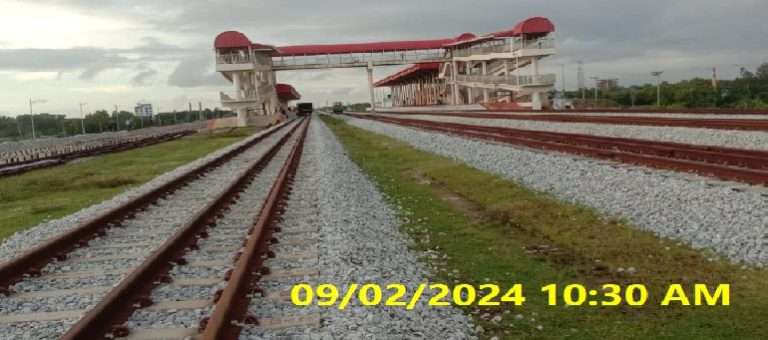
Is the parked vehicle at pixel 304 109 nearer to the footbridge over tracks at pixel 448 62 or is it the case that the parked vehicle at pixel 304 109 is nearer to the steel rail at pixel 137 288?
the footbridge over tracks at pixel 448 62

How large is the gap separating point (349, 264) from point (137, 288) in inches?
83.4

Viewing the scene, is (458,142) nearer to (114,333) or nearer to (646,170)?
(646,170)

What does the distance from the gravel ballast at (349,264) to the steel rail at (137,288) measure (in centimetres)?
105

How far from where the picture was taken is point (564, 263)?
7.55 meters

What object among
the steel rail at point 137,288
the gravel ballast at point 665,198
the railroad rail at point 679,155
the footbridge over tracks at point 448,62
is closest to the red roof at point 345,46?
the footbridge over tracks at point 448,62

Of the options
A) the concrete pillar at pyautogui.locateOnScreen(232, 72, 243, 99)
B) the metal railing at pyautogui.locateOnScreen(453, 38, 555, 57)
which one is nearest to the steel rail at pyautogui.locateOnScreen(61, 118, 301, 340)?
the metal railing at pyautogui.locateOnScreen(453, 38, 555, 57)

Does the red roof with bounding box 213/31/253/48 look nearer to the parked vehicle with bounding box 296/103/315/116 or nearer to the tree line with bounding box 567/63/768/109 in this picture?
the tree line with bounding box 567/63/768/109

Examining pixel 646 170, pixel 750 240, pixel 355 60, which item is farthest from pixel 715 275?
pixel 355 60

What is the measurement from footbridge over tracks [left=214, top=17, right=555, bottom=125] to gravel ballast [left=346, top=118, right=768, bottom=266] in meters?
45.4

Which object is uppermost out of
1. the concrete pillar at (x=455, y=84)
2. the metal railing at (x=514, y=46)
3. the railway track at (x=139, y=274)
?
the metal railing at (x=514, y=46)

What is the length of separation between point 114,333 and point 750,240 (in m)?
6.61

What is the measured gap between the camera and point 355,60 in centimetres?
8425
